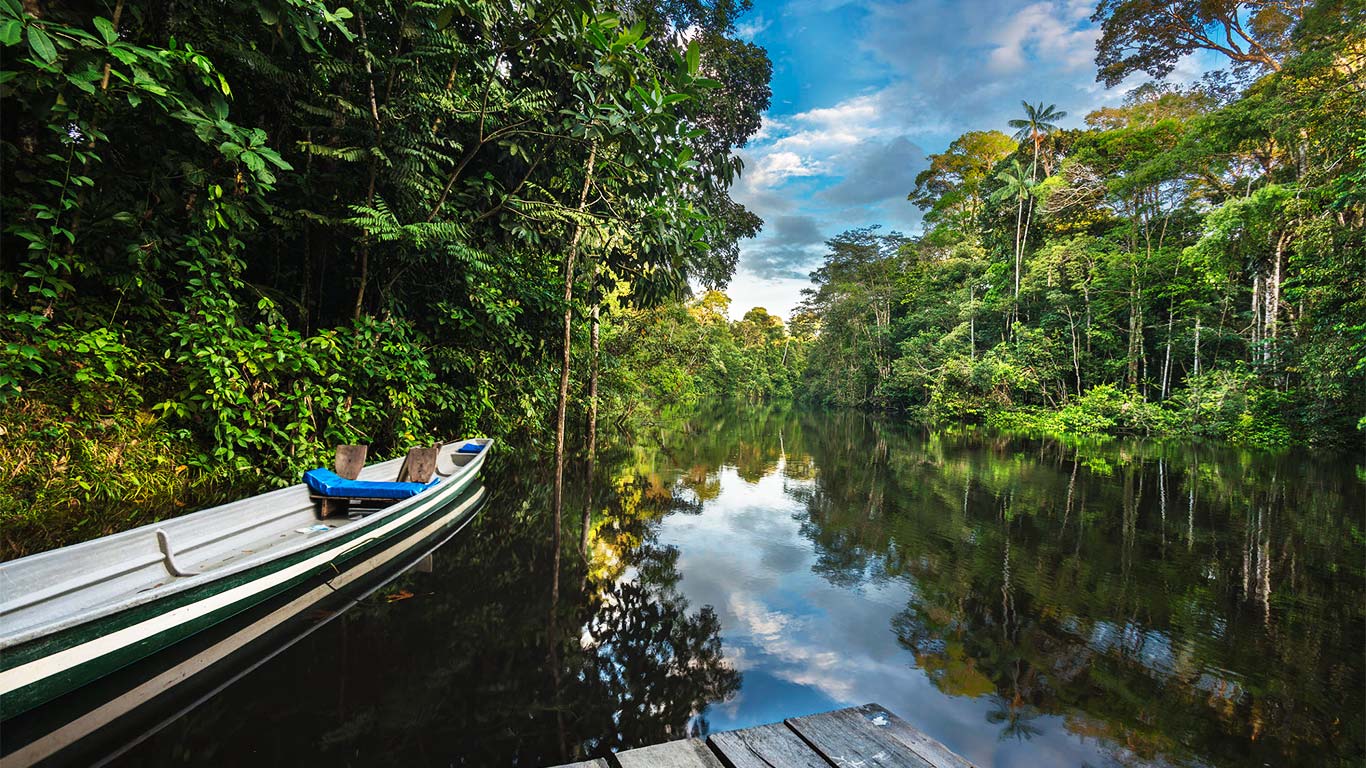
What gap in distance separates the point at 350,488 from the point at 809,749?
4.86 m

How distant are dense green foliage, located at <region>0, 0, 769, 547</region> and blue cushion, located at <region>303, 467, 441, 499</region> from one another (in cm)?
56

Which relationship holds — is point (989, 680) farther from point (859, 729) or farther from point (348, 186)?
point (348, 186)

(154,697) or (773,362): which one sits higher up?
(773,362)

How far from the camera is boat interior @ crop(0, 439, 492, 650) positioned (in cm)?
247

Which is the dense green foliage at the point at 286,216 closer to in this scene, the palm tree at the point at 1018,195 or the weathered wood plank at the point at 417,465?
the weathered wood plank at the point at 417,465

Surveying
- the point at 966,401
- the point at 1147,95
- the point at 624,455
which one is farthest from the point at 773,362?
the point at 624,455

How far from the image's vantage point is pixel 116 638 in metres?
2.43

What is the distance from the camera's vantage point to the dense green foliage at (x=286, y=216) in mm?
3715

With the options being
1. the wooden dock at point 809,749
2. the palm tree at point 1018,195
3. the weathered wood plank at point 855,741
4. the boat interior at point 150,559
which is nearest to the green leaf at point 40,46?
the boat interior at point 150,559

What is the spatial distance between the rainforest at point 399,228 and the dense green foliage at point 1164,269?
15 centimetres

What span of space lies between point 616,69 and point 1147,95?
26579mm

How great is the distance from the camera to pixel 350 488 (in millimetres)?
4793

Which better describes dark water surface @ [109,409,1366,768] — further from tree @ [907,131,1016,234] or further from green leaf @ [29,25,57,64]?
tree @ [907,131,1016,234]

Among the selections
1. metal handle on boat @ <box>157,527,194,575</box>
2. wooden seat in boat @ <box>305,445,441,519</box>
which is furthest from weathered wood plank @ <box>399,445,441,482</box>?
metal handle on boat @ <box>157,527,194,575</box>
